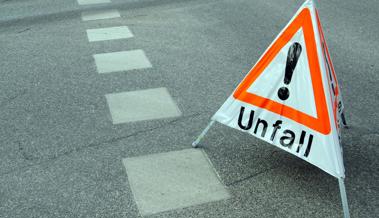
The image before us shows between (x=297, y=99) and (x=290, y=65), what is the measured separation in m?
0.26

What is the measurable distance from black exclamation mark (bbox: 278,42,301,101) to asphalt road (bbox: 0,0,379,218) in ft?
2.25

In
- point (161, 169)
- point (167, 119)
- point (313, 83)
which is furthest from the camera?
point (167, 119)

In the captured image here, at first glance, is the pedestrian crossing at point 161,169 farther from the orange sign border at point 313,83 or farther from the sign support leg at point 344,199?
the sign support leg at point 344,199

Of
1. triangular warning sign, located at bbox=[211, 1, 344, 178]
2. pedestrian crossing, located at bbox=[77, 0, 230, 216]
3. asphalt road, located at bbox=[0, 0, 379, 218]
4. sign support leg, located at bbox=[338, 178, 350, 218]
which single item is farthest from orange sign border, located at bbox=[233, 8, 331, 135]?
pedestrian crossing, located at bbox=[77, 0, 230, 216]

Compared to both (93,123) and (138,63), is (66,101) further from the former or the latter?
(138,63)

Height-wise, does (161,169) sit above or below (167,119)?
above

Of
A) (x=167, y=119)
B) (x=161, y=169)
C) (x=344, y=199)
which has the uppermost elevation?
(x=344, y=199)

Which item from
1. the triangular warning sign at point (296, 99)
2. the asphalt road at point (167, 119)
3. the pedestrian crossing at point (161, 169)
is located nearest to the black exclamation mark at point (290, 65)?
the triangular warning sign at point (296, 99)

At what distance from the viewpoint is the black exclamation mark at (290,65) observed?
3.92 m

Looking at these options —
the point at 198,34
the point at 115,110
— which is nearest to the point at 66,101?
the point at 115,110

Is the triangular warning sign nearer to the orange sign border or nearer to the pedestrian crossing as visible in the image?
the orange sign border

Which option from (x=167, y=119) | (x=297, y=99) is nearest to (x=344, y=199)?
(x=297, y=99)

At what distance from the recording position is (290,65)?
13.0 feet

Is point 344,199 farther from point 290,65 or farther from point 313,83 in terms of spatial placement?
point 290,65
